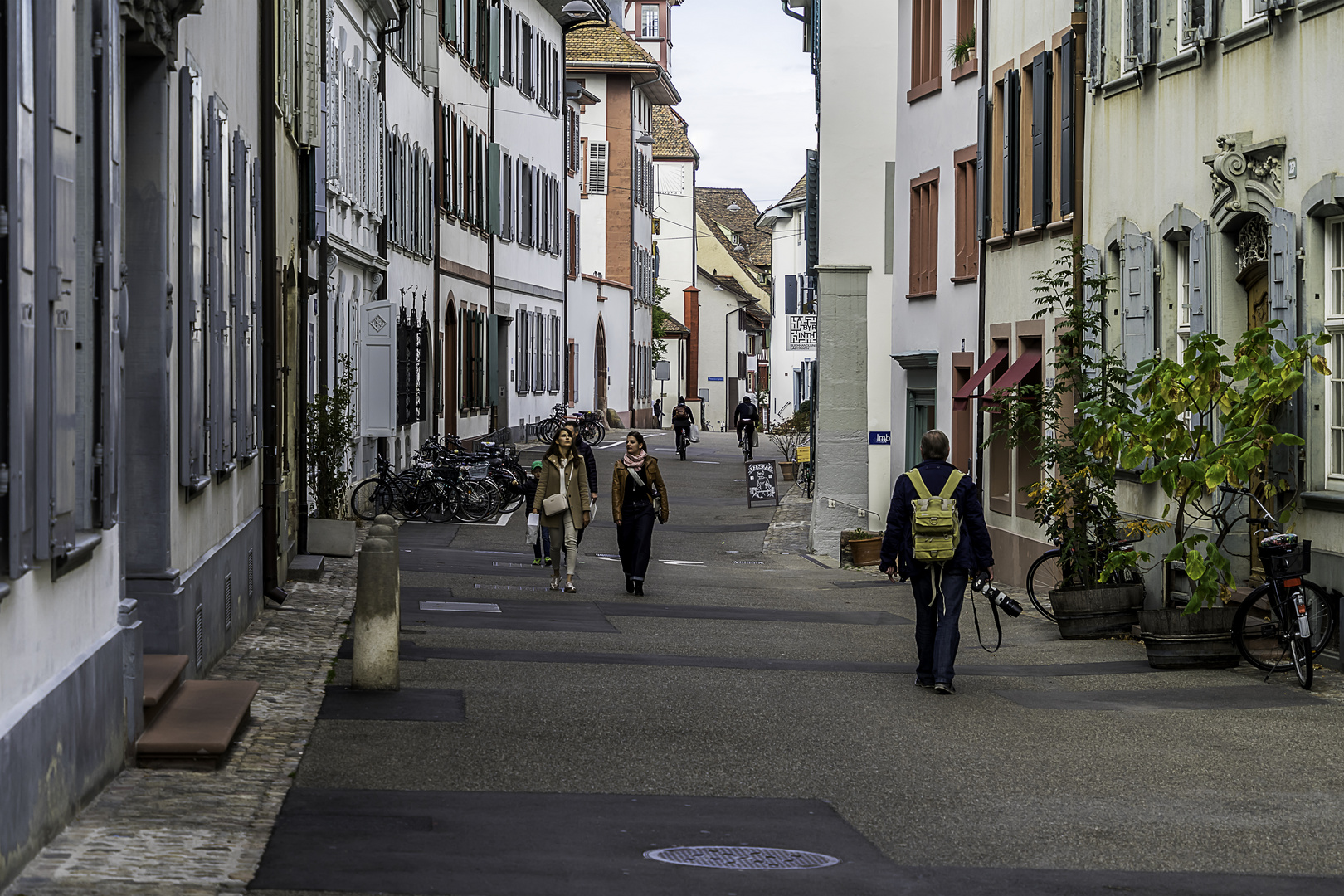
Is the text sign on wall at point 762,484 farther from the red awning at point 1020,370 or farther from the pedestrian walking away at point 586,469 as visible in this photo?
the pedestrian walking away at point 586,469

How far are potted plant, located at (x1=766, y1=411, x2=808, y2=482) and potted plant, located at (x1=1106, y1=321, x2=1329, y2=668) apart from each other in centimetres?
2475

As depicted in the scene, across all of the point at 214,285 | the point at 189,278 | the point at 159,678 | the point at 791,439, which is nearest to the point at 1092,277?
the point at 214,285

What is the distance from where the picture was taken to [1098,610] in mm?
16062

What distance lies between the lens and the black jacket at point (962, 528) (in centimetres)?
1258

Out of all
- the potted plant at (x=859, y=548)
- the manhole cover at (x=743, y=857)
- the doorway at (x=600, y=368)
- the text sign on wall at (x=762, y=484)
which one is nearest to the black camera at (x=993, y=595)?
the manhole cover at (x=743, y=857)

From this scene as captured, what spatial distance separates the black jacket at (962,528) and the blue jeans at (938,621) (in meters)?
0.08

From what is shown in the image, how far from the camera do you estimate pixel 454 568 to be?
2133cm

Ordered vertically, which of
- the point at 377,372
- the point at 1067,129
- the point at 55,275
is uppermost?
the point at 1067,129

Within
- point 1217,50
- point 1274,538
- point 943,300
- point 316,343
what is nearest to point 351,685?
point 1274,538

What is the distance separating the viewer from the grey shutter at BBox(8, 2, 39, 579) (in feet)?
20.3

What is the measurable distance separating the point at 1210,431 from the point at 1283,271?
4.41 feet

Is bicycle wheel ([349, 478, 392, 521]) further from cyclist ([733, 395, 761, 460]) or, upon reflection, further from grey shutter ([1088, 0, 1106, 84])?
cyclist ([733, 395, 761, 460])

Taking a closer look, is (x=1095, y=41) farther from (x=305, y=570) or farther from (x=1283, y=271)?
(x=305, y=570)

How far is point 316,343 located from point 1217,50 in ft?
42.2
